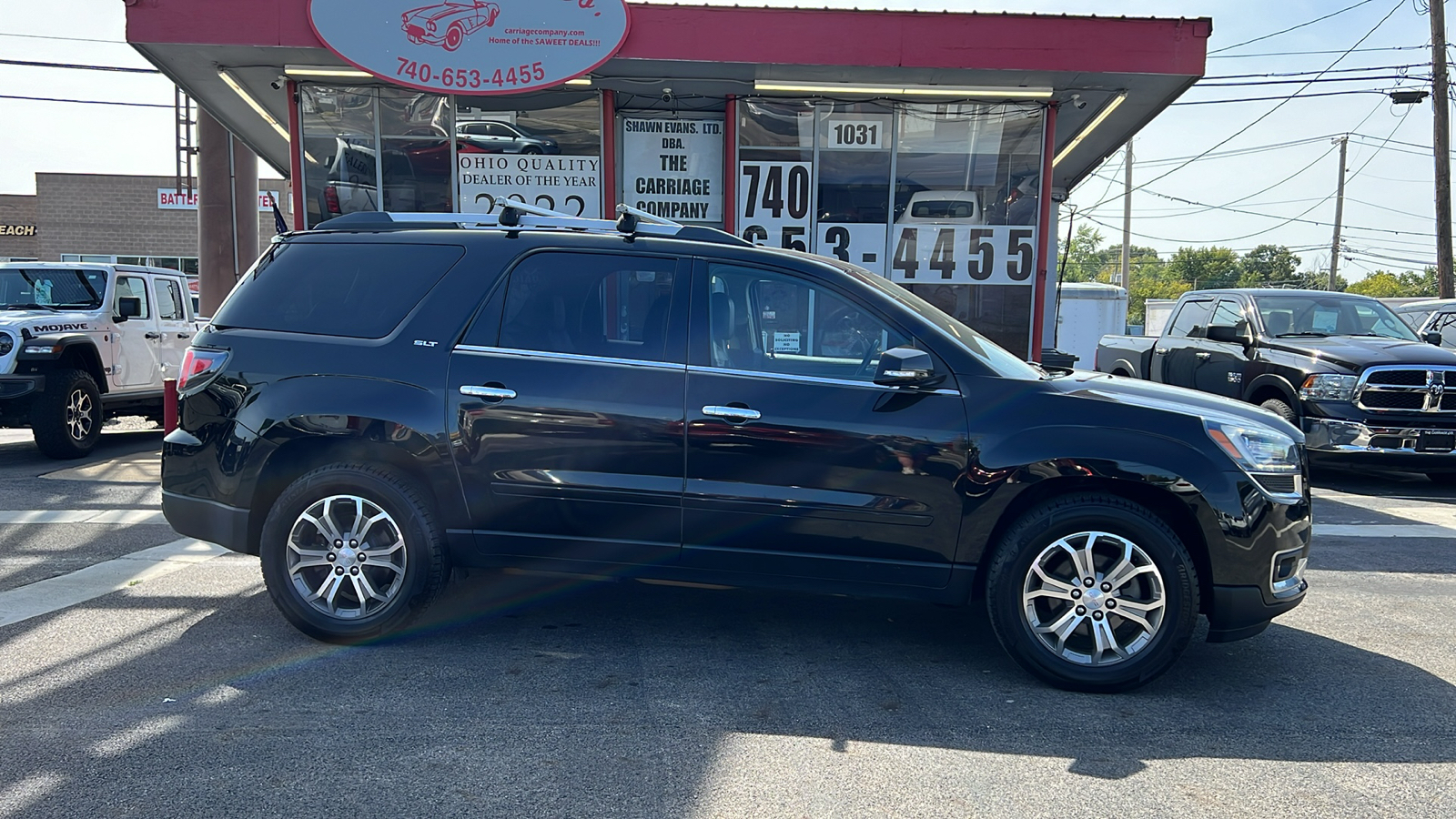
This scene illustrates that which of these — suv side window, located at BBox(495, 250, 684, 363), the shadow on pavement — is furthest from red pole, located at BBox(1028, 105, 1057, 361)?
suv side window, located at BBox(495, 250, 684, 363)

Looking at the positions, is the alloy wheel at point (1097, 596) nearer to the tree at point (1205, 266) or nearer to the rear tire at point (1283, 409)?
the rear tire at point (1283, 409)

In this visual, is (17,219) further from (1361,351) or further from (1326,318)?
(1361,351)

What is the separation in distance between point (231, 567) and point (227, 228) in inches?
485

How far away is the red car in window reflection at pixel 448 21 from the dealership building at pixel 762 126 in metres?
0.02

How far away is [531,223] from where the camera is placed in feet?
16.2

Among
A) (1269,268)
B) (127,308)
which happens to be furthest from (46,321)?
(1269,268)

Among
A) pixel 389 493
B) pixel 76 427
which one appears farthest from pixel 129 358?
pixel 389 493

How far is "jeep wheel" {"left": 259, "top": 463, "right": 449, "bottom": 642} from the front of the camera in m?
4.41

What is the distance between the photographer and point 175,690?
3.91m

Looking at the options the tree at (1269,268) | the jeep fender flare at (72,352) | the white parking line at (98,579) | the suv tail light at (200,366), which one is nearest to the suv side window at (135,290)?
the jeep fender flare at (72,352)

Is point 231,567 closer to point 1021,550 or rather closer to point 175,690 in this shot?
point 175,690

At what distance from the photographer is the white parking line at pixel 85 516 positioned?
277 inches

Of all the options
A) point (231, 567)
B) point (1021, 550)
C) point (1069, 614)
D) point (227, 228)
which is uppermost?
point (227, 228)

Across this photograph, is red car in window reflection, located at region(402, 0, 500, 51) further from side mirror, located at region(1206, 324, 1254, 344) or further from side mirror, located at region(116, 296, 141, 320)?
side mirror, located at region(1206, 324, 1254, 344)
